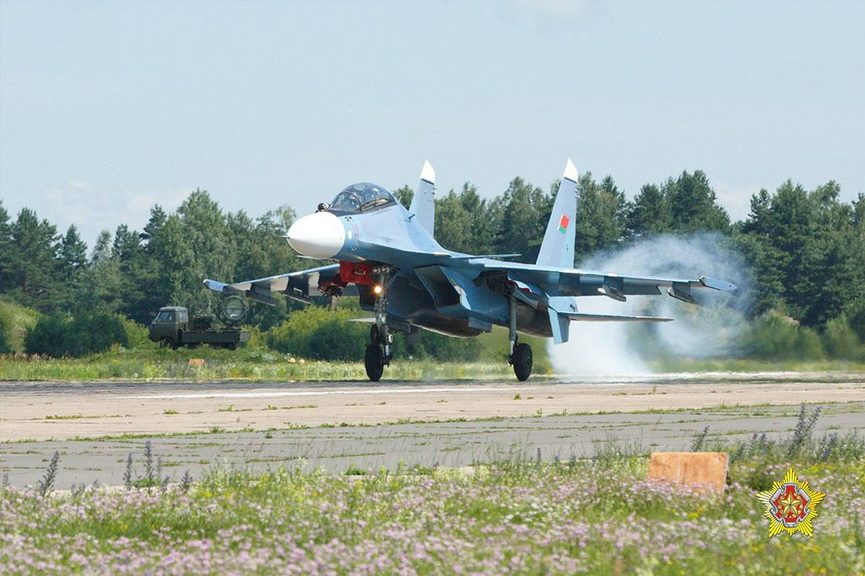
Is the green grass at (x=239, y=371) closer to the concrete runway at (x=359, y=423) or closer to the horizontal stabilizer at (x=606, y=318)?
the horizontal stabilizer at (x=606, y=318)

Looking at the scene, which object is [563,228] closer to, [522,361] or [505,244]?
[522,361]

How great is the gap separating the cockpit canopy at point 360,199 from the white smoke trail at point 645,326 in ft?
35.4

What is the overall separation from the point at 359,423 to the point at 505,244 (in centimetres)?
8631

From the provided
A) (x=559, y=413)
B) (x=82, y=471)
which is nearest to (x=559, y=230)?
(x=559, y=413)

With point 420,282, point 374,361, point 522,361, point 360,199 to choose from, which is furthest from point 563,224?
point 360,199

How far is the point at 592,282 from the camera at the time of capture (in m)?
30.1

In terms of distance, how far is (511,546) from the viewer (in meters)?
5.73

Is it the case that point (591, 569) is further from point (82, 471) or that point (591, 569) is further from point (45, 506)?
point (82, 471)

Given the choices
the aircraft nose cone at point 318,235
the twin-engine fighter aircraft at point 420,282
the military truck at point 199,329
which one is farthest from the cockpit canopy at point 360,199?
the military truck at point 199,329

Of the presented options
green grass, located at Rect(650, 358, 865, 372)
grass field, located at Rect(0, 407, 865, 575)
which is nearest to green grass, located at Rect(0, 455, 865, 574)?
grass field, located at Rect(0, 407, 865, 575)

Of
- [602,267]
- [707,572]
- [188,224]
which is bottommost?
[707,572]

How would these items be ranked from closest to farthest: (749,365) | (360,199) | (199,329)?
(360,199), (749,365), (199,329)

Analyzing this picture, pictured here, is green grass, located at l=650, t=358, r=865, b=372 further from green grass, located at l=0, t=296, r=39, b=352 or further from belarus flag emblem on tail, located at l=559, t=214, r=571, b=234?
green grass, located at l=0, t=296, r=39, b=352

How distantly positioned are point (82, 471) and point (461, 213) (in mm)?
99584
